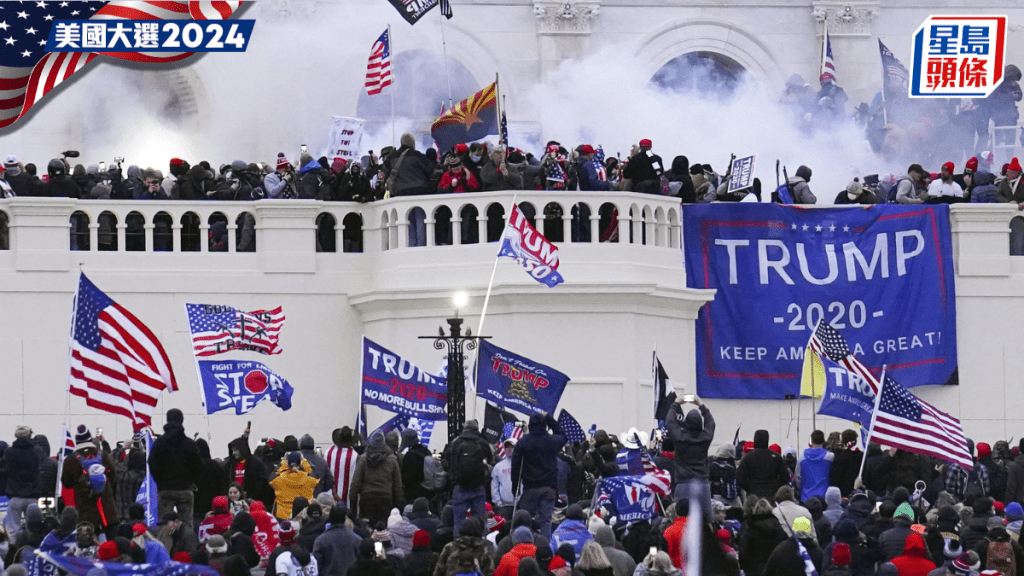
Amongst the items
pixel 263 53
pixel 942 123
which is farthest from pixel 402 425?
pixel 942 123

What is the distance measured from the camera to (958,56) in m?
46.0

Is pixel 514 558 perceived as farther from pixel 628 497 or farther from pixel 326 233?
pixel 326 233

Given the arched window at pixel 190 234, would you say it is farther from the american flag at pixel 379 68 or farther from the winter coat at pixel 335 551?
the winter coat at pixel 335 551

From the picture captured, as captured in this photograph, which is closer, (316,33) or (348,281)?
(348,281)

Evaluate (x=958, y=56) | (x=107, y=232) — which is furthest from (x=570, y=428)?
(x=958, y=56)

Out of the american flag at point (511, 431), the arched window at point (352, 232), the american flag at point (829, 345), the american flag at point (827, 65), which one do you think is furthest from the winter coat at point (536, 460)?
the american flag at point (827, 65)

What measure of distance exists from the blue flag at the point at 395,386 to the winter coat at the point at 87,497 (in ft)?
15.0

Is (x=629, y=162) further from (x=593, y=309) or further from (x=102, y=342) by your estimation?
(x=102, y=342)

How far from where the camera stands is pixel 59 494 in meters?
23.7

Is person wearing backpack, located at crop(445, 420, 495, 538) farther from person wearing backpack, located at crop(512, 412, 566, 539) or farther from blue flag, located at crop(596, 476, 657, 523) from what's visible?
blue flag, located at crop(596, 476, 657, 523)

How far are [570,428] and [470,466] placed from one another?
553 centimetres

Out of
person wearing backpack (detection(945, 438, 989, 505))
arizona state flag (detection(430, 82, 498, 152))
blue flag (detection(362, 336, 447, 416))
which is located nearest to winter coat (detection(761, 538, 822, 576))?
person wearing backpack (detection(945, 438, 989, 505))

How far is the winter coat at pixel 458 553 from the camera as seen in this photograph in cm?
2017

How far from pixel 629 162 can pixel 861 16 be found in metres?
14.1
